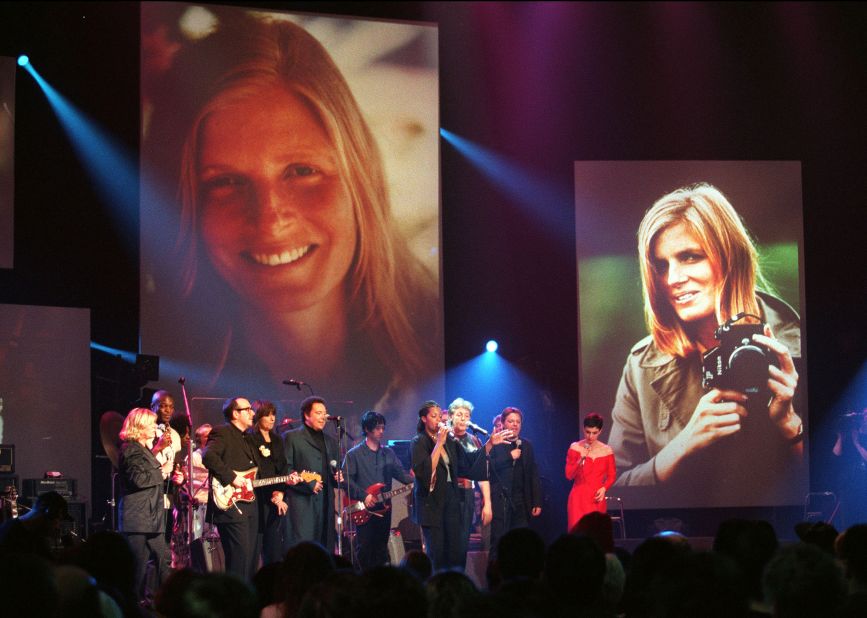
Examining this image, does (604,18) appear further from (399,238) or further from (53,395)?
(53,395)

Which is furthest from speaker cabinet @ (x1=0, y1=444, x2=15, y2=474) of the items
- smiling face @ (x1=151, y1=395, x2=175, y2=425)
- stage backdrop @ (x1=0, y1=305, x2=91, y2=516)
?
smiling face @ (x1=151, y1=395, x2=175, y2=425)

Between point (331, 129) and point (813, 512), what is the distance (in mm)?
6608

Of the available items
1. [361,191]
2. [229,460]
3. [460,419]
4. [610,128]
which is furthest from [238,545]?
[610,128]

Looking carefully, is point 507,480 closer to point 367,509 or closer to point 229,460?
point 367,509

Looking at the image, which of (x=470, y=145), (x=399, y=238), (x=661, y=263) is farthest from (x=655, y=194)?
(x=399, y=238)

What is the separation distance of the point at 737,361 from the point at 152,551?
6.80 metres

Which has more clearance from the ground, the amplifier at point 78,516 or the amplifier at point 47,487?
the amplifier at point 47,487

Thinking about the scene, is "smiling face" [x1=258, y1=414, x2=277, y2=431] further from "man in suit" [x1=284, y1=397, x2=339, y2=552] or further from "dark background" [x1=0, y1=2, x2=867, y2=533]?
"dark background" [x1=0, y1=2, x2=867, y2=533]

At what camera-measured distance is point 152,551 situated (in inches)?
321

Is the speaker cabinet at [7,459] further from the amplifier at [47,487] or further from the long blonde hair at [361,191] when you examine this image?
the long blonde hair at [361,191]

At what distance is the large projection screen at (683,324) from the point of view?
12.2 m

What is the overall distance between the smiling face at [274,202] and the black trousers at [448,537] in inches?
129

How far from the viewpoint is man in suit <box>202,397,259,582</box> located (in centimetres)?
802

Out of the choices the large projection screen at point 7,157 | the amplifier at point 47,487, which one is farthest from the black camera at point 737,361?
the large projection screen at point 7,157
